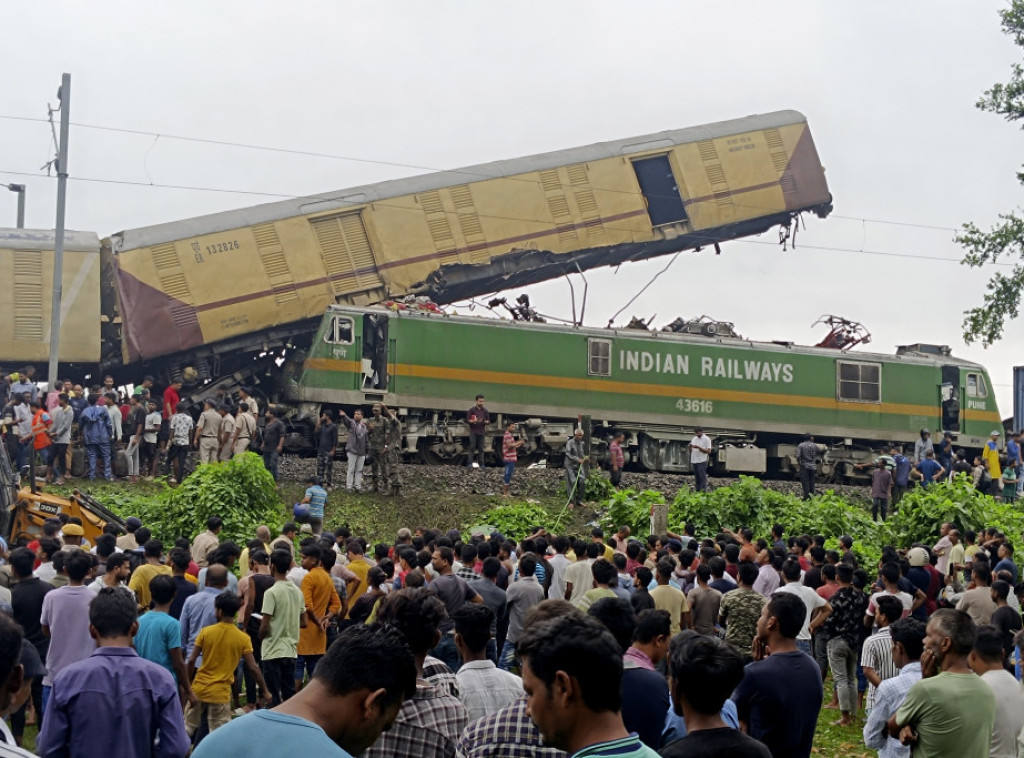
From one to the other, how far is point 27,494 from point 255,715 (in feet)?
39.0

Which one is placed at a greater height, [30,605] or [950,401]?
[950,401]

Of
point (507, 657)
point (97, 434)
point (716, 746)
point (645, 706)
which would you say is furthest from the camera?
point (97, 434)

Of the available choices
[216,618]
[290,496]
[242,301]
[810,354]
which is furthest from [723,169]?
[216,618]

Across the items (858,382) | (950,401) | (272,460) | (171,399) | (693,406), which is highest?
(858,382)

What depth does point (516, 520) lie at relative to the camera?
17297 millimetres

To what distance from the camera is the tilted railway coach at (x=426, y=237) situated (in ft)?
74.5

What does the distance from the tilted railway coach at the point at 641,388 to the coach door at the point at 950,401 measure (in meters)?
0.03

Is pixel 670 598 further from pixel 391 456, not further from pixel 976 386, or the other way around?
pixel 976 386

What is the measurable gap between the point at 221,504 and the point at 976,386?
1974cm

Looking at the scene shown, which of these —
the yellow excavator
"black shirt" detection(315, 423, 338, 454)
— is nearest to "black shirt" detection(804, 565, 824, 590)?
the yellow excavator

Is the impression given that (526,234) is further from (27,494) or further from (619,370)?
(27,494)

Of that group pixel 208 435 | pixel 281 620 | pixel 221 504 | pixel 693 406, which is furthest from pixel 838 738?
pixel 693 406

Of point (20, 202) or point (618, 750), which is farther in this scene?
point (20, 202)

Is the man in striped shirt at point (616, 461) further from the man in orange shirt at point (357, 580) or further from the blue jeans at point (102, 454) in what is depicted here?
the man in orange shirt at point (357, 580)
